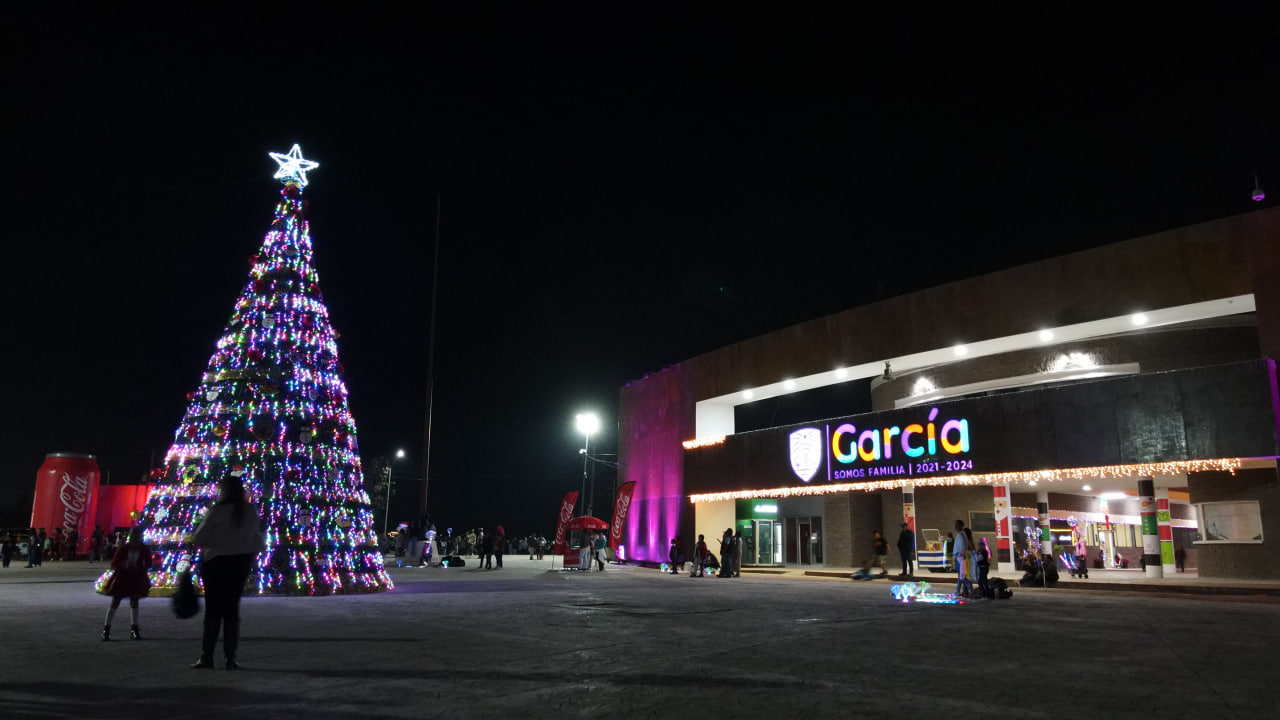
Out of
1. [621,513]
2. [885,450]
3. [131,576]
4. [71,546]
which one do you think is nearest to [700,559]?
[885,450]

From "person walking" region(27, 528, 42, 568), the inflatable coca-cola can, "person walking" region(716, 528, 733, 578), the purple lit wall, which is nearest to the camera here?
"person walking" region(716, 528, 733, 578)

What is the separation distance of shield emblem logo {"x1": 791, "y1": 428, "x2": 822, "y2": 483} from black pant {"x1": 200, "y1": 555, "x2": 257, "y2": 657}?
67.6 feet

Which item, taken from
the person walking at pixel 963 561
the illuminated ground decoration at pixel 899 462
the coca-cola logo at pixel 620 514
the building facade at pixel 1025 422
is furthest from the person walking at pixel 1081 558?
the coca-cola logo at pixel 620 514

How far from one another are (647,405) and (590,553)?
791 centimetres

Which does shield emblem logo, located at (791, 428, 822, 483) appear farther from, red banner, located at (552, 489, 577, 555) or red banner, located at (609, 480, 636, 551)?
red banner, located at (609, 480, 636, 551)

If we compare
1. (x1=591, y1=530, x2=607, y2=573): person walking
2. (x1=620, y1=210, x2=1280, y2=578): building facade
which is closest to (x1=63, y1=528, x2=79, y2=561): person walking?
(x1=591, y1=530, x2=607, y2=573): person walking

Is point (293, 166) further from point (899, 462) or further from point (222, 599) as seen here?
point (899, 462)

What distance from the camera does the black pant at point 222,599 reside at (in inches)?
263

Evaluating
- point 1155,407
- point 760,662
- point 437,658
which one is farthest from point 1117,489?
point 437,658

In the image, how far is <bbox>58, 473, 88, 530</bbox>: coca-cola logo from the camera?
3800 centimetres

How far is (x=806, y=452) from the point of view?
1019 inches

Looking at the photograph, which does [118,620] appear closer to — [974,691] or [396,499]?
[974,691]

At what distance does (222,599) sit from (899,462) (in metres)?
19.7

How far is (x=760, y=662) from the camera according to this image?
7.16 metres
